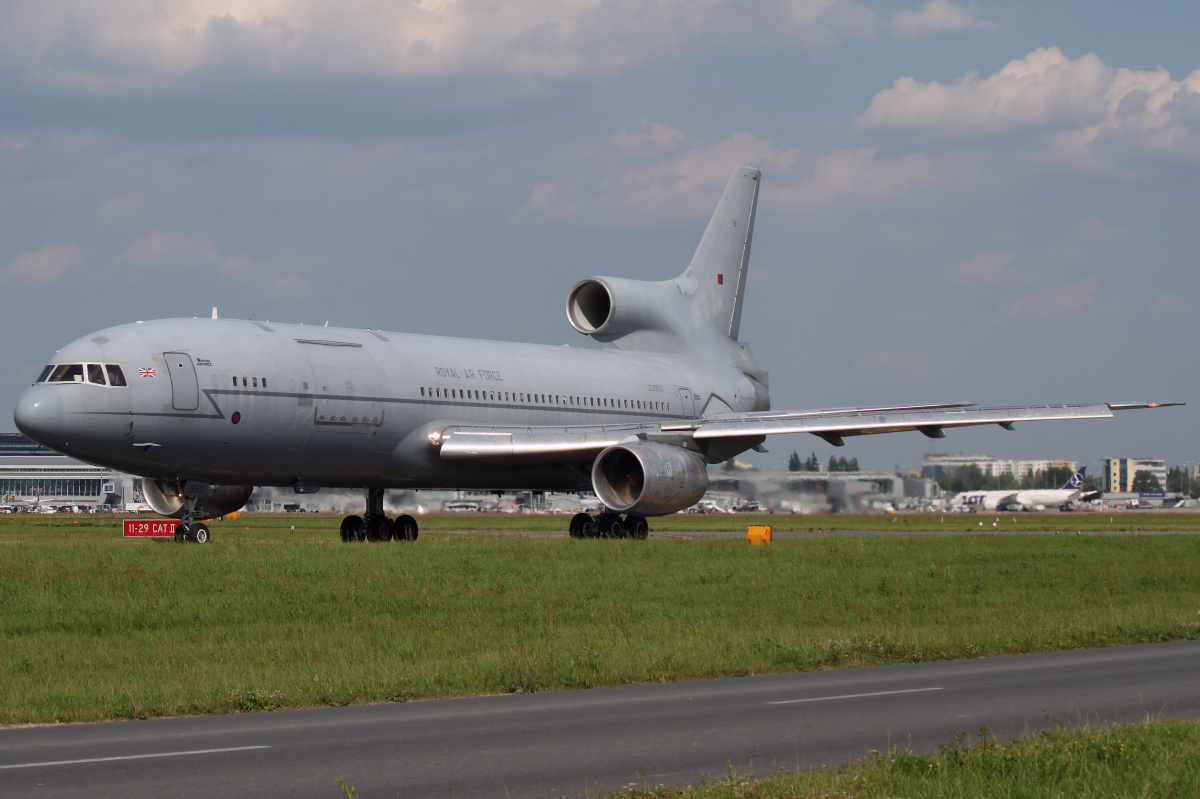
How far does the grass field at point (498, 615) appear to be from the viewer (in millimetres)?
13844

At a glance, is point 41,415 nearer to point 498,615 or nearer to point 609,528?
point 498,615

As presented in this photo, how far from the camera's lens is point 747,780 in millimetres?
7973

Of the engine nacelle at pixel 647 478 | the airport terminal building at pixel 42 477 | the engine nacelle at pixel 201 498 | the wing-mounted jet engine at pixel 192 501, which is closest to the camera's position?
the wing-mounted jet engine at pixel 192 501

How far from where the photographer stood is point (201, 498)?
32.7 m

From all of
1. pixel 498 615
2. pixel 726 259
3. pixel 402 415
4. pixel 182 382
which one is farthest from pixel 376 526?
pixel 726 259

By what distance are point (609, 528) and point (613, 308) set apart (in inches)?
409

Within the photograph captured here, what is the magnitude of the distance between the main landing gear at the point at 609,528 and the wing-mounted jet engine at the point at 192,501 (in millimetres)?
8967

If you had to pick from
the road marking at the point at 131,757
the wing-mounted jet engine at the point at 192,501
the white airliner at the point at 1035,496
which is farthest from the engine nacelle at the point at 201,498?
the white airliner at the point at 1035,496

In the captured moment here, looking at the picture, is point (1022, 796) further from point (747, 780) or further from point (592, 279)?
point (592, 279)

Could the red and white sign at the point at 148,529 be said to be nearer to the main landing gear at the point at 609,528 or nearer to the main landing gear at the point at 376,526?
the main landing gear at the point at 376,526

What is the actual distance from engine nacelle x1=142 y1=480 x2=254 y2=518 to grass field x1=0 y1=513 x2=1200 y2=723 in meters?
6.25

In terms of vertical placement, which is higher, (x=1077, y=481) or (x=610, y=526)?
(x=1077, y=481)

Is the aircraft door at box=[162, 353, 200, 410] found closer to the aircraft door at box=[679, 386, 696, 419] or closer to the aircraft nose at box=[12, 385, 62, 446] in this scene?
the aircraft nose at box=[12, 385, 62, 446]

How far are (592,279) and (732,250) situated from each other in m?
8.25
